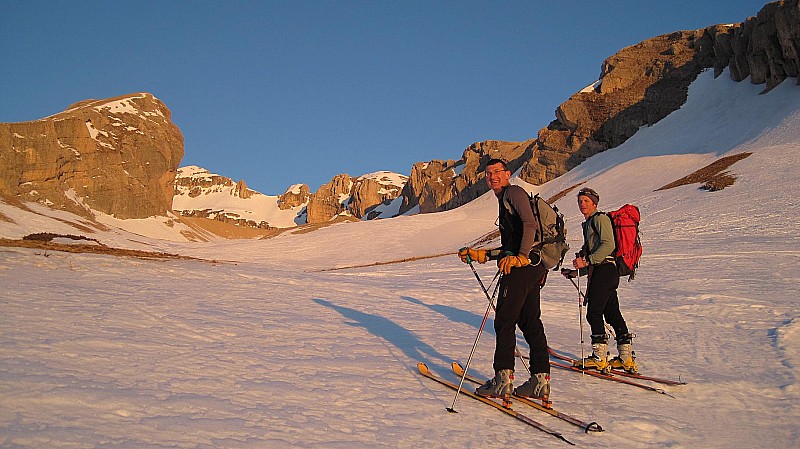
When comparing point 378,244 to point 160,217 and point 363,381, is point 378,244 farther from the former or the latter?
point 160,217

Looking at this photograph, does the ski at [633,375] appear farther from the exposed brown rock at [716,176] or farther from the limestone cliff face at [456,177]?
the limestone cliff face at [456,177]

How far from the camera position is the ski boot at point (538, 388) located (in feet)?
18.8

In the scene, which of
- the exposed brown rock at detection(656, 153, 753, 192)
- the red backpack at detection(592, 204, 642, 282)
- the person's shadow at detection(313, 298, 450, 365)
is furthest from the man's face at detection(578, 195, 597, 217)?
the exposed brown rock at detection(656, 153, 753, 192)

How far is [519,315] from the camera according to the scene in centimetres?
586

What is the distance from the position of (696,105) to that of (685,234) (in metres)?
46.0

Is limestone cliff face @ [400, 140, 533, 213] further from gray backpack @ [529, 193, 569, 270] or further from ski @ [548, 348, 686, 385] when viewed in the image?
gray backpack @ [529, 193, 569, 270]

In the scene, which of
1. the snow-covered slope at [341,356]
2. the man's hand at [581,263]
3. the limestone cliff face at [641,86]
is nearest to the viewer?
the snow-covered slope at [341,356]

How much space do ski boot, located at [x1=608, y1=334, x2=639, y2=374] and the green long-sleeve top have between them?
1.17m

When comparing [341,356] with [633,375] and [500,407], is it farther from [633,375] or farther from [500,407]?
[633,375]

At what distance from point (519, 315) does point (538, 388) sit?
836 mm

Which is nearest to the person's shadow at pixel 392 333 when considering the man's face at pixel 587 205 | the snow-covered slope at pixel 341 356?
the snow-covered slope at pixel 341 356

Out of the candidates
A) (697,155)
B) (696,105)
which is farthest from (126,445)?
(696,105)

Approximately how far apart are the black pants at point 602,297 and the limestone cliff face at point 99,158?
114 meters

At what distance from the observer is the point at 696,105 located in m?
59.7
